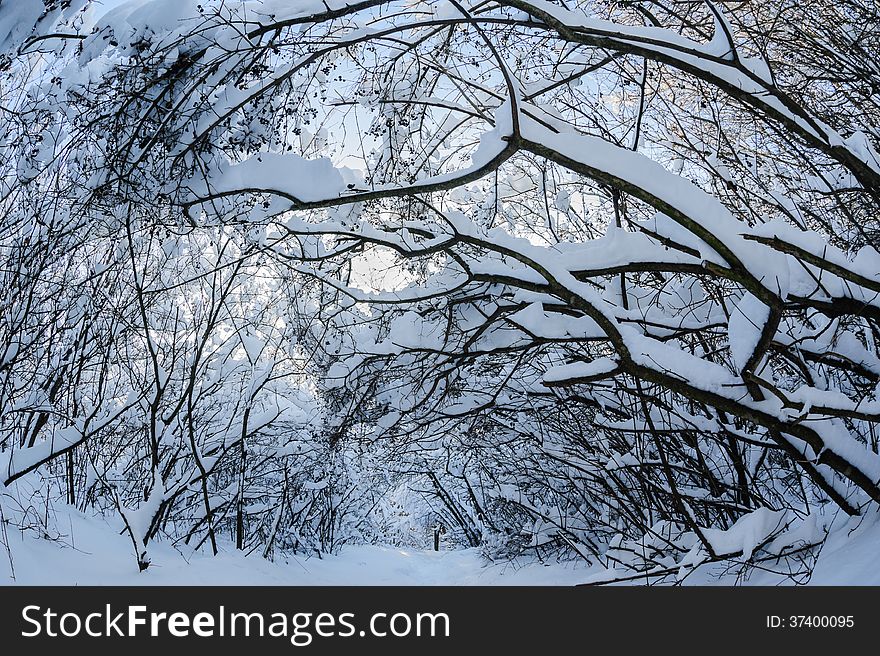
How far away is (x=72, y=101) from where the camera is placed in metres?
3.47

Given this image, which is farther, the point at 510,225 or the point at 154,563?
the point at 510,225

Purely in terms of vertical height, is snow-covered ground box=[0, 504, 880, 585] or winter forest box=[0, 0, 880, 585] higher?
winter forest box=[0, 0, 880, 585]

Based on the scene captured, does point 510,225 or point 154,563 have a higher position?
point 510,225

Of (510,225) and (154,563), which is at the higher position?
(510,225)

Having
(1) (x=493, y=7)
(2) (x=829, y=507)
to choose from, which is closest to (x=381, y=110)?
(1) (x=493, y=7)

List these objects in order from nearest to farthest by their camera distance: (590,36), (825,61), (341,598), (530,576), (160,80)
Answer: (590,36) < (160,80) < (341,598) < (825,61) < (530,576)

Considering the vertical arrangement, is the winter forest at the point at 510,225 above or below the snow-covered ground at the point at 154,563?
above

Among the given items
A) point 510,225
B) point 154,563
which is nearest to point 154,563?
point 154,563

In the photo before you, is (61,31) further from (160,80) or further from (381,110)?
(381,110)

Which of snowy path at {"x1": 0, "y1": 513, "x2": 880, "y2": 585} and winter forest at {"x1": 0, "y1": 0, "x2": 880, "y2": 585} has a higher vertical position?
winter forest at {"x1": 0, "y1": 0, "x2": 880, "y2": 585}

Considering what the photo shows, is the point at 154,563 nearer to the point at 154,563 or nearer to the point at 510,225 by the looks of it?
the point at 154,563

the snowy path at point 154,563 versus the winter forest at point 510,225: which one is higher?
the winter forest at point 510,225

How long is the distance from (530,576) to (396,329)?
6612 mm

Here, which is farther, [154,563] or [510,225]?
[510,225]
